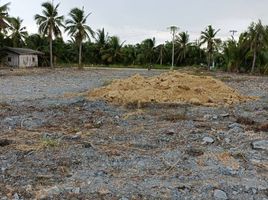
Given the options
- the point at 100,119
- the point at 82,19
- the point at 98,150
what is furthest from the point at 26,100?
the point at 82,19

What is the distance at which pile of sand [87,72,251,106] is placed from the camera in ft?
58.6

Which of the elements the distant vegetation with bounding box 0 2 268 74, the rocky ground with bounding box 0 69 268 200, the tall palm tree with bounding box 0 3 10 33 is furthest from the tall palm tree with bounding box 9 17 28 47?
the rocky ground with bounding box 0 69 268 200

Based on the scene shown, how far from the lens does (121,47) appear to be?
67.0 meters

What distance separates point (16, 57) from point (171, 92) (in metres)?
36.4

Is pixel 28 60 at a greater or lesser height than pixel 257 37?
lesser

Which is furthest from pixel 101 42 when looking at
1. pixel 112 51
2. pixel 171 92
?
pixel 171 92

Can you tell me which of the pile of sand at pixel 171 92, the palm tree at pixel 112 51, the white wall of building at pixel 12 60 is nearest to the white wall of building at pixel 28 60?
the white wall of building at pixel 12 60

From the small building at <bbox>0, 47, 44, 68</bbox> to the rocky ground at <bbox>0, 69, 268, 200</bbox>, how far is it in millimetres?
37660

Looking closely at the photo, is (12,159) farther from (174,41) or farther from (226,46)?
(174,41)

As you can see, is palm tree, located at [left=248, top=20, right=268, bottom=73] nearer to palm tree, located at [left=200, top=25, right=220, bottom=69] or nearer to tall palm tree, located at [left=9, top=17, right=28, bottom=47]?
palm tree, located at [left=200, top=25, right=220, bottom=69]

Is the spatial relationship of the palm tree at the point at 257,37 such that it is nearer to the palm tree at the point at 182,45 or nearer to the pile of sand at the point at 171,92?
the palm tree at the point at 182,45

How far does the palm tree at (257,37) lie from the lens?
49969mm

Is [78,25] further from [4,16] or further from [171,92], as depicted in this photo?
[171,92]

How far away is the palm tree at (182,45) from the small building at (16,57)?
81.5 feet
